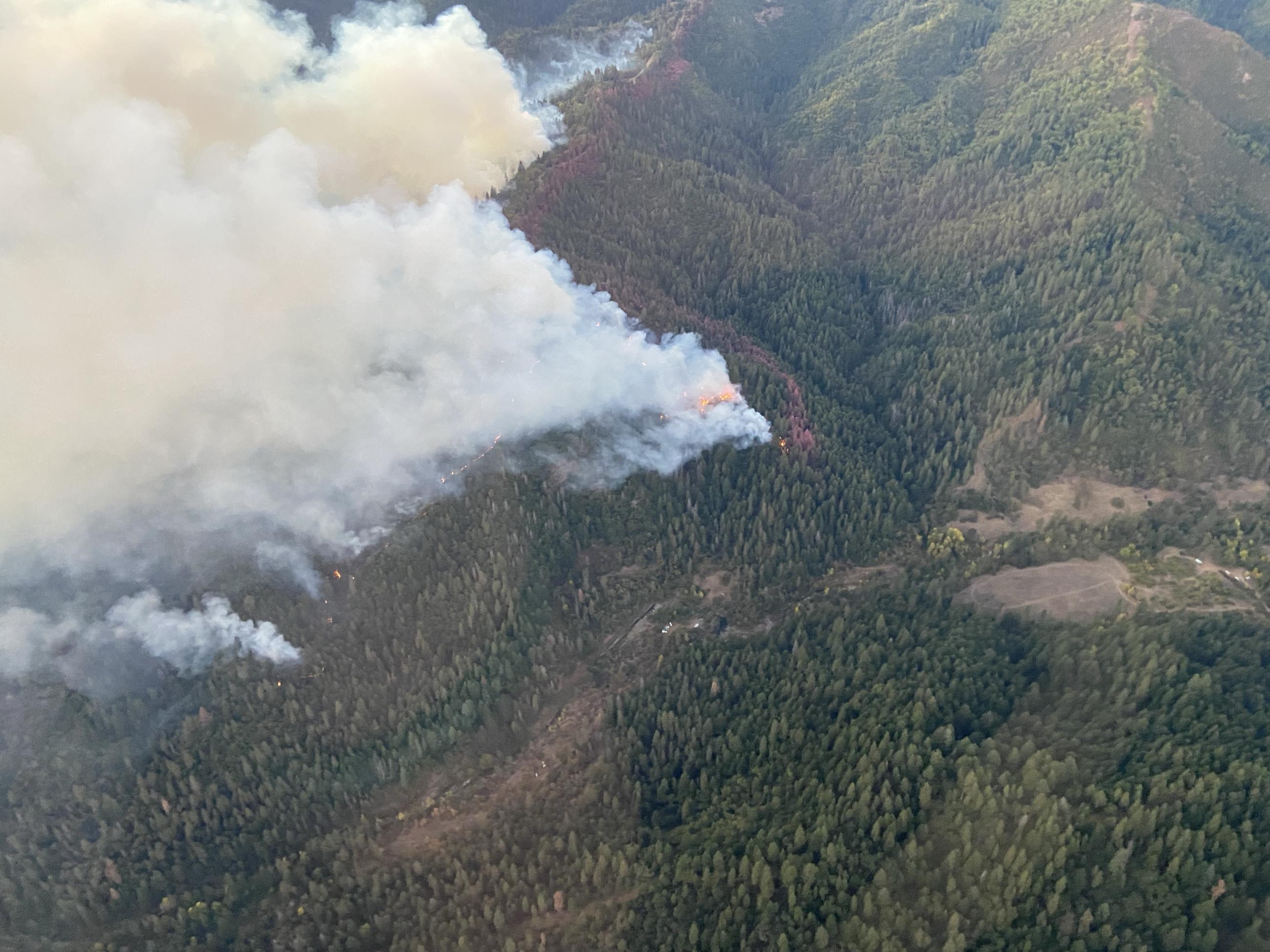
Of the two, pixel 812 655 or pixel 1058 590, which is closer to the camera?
pixel 812 655

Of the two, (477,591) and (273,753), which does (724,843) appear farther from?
(273,753)

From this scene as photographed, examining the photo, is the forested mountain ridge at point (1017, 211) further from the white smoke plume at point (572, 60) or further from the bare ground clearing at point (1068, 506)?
the white smoke plume at point (572, 60)

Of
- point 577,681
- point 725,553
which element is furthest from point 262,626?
point 725,553

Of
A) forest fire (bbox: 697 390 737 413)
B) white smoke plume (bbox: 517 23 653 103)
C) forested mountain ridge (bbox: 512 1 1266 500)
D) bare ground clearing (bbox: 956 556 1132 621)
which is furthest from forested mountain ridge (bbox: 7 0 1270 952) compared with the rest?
white smoke plume (bbox: 517 23 653 103)

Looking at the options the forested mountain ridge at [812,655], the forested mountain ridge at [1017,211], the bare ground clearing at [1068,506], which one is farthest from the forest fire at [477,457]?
the bare ground clearing at [1068,506]

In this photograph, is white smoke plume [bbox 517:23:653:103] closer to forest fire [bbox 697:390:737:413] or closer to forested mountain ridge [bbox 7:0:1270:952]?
forested mountain ridge [bbox 7:0:1270:952]

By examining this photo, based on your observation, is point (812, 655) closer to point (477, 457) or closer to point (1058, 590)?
point (1058, 590)

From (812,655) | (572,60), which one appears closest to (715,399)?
(812,655)

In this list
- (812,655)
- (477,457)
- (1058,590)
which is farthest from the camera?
(477,457)
